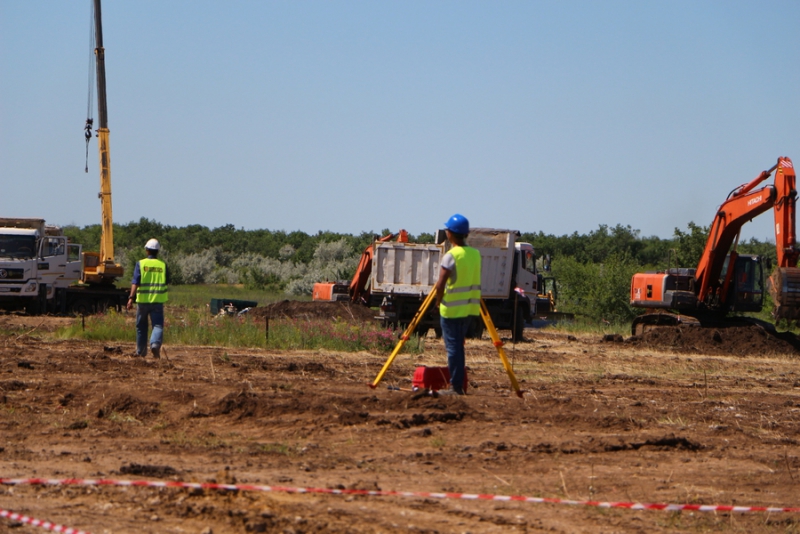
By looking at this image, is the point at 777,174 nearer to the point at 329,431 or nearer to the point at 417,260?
the point at 417,260

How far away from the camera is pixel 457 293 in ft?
31.5

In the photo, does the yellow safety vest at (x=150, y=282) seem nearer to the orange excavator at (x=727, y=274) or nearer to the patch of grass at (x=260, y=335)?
the patch of grass at (x=260, y=335)

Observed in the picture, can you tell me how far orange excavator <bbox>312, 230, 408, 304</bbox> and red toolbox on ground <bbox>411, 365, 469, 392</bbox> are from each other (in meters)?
13.2

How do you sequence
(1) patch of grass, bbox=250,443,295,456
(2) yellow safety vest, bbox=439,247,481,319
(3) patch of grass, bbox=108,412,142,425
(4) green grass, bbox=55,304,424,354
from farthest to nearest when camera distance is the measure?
(4) green grass, bbox=55,304,424,354 < (2) yellow safety vest, bbox=439,247,481,319 < (3) patch of grass, bbox=108,412,142,425 < (1) patch of grass, bbox=250,443,295,456

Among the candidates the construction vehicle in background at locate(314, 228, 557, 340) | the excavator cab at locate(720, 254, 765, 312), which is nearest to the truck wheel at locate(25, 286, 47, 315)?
the construction vehicle in background at locate(314, 228, 557, 340)

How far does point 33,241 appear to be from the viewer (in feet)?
94.8

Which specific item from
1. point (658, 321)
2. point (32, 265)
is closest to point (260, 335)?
point (658, 321)

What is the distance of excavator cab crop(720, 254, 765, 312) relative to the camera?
23391 millimetres

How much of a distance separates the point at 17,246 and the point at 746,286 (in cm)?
2175

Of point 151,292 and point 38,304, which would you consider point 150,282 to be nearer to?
point 151,292

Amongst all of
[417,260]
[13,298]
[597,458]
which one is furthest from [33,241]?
[597,458]

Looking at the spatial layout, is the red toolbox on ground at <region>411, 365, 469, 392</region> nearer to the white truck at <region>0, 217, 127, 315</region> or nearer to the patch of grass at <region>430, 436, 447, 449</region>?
the patch of grass at <region>430, 436, 447, 449</region>

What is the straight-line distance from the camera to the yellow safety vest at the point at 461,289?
31.4 ft

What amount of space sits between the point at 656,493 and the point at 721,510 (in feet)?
1.77
